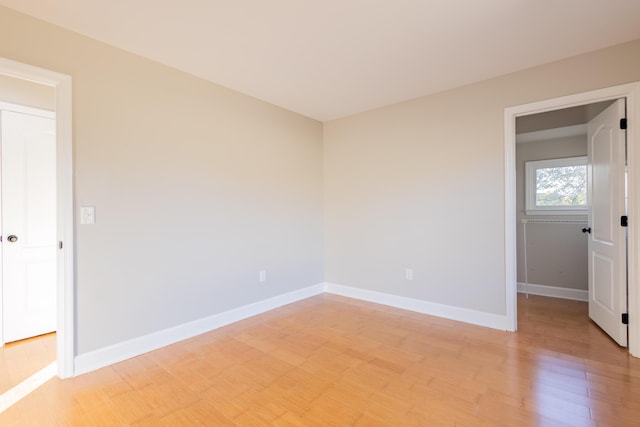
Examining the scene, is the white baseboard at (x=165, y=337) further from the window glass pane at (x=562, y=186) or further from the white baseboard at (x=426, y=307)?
the window glass pane at (x=562, y=186)

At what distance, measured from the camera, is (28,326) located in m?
2.81

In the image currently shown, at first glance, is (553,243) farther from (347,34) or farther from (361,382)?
(347,34)

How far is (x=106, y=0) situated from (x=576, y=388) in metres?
3.83

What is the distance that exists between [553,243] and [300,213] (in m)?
3.44

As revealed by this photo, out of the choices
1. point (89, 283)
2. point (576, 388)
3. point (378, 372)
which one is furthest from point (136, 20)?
point (576, 388)

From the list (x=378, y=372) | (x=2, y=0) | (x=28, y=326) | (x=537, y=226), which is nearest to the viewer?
(x=2, y=0)

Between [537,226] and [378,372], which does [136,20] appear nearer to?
[378,372]

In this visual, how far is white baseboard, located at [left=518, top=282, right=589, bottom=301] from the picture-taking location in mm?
3852

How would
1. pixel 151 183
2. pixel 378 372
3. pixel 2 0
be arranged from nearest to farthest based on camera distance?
1. pixel 2 0
2. pixel 378 372
3. pixel 151 183

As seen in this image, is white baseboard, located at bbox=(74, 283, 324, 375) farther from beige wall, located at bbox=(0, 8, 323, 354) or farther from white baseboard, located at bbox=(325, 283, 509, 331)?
white baseboard, located at bbox=(325, 283, 509, 331)

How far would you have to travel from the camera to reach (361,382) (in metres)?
2.07

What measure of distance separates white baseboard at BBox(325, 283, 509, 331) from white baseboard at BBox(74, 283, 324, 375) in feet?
2.61

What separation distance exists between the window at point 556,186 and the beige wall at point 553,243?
0.07 metres

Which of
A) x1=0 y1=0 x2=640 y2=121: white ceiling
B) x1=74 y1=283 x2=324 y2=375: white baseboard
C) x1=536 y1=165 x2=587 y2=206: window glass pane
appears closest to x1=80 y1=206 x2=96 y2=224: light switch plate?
x1=74 y1=283 x2=324 y2=375: white baseboard
